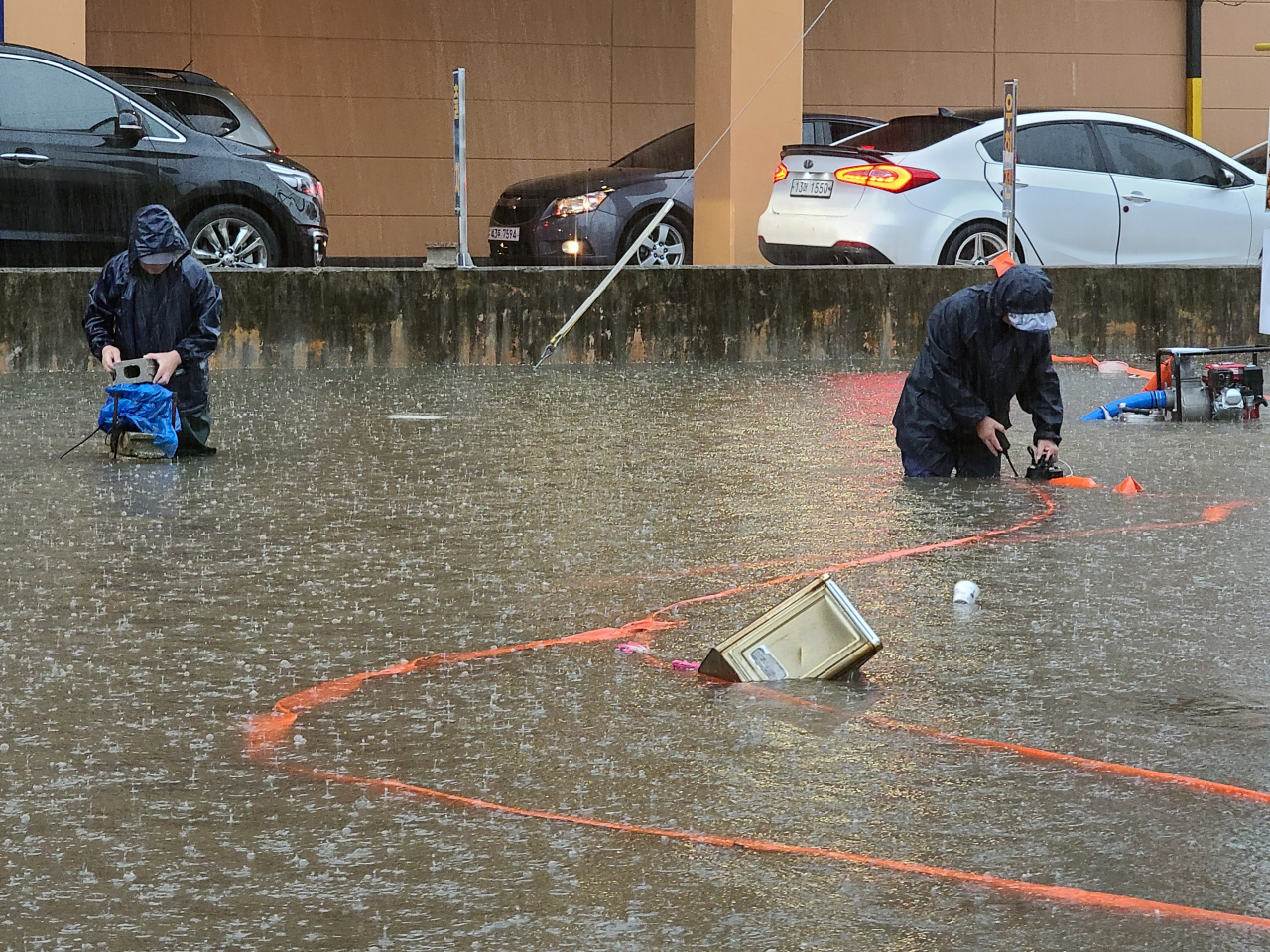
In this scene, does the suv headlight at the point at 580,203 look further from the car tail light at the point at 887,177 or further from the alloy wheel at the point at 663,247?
the car tail light at the point at 887,177

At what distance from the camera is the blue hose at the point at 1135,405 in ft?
35.4

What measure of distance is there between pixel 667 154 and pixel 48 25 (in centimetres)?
610

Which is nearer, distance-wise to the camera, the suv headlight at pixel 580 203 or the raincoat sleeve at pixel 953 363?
the raincoat sleeve at pixel 953 363

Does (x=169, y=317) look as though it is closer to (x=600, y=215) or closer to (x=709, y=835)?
(x=709, y=835)

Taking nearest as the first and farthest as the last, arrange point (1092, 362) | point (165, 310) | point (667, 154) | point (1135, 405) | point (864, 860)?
point (864, 860) → point (165, 310) → point (1135, 405) → point (1092, 362) → point (667, 154)

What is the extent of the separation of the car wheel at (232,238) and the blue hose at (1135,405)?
6325 millimetres

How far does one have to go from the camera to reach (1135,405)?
35.8ft

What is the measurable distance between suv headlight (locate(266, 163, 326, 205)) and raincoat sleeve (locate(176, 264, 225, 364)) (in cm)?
561

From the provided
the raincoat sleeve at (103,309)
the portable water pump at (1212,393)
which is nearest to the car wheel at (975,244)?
the portable water pump at (1212,393)

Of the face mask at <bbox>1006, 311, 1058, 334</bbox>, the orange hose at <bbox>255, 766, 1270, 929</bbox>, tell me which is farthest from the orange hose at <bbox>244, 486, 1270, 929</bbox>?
the face mask at <bbox>1006, 311, 1058, 334</bbox>

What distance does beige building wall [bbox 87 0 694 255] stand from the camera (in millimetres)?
21844

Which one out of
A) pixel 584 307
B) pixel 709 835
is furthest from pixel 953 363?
pixel 584 307

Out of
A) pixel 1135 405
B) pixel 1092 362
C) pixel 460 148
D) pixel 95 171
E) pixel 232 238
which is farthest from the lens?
pixel 232 238

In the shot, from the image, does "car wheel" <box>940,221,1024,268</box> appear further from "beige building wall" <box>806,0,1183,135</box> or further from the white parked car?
"beige building wall" <box>806,0,1183,135</box>
